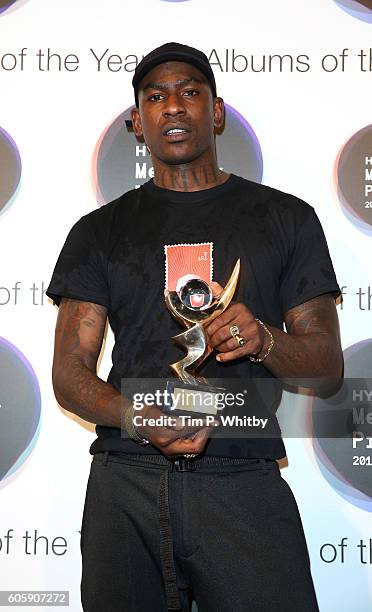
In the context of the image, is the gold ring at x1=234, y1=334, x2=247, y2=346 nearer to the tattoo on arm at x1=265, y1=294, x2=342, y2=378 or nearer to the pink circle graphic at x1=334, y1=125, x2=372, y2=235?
the tattoo on arm at x1=265, y1=294, x2=342, y2=378

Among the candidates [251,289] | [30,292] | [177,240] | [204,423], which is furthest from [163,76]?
[204,423]

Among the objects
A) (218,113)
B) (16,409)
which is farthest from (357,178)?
(16,409)

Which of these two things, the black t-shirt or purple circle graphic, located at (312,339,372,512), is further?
purple circle graphic, located at (312,339,372,512)

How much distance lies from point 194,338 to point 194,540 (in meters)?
0.40

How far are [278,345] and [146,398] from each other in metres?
0.28

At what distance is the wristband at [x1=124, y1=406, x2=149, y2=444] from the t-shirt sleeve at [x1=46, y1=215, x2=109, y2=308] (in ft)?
1.00

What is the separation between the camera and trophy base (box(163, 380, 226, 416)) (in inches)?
62.1

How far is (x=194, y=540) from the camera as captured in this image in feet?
5.53

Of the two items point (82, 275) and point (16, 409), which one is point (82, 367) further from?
point (16, 409)

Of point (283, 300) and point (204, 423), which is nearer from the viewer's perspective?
point (204, 423)

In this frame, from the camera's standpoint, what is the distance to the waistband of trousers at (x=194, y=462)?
1.72 meters

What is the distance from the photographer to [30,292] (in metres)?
2.32

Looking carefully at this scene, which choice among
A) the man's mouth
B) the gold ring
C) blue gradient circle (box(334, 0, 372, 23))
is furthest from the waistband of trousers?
blue gradient circle (box(334, 0, 372, 23))

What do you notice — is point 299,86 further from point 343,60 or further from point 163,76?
point 163,76
